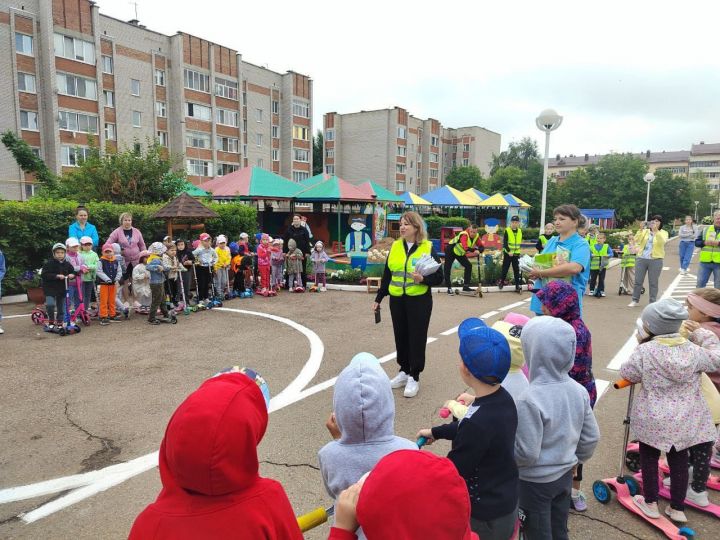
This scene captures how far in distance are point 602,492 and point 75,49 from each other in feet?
137

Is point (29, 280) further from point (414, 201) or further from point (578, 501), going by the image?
point (414, 201)

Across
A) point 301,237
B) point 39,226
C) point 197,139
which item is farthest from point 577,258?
point 197,139

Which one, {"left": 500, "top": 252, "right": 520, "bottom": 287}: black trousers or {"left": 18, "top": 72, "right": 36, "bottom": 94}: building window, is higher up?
{"left": 18, "top": 72, "right": 36, "bottom": 94}: building window

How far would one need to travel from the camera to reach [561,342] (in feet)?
8.36

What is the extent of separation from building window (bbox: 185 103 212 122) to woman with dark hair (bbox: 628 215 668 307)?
4054cm

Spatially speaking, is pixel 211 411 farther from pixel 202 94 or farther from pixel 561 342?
pixel 202 94

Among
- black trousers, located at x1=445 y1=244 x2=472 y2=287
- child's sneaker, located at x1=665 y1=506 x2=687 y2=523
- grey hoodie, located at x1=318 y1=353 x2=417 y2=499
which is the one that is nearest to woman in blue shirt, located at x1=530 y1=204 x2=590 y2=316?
child's sneaker, located at x1=665 y1=506 x2=687 y2=523

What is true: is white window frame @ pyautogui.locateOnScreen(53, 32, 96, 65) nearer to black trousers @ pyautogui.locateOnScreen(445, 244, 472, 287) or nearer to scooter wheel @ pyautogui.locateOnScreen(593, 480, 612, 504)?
black trousers @ pyautogui.locateOnScreen(445, 244, 472, 287)

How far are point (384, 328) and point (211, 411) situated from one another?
7.20 m

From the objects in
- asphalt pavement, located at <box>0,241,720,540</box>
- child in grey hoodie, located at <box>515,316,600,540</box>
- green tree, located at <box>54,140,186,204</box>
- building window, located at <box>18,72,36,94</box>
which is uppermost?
building window, located at <box>18,72,36,94</box>

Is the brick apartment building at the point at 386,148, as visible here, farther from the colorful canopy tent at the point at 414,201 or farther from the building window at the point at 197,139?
the colorful canopy tent at the point at 414,201

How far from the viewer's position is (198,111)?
43250 millimetres

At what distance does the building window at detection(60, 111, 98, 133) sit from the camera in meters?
33.7

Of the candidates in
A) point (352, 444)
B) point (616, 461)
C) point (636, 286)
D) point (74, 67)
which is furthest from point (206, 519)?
point (74, 67)
